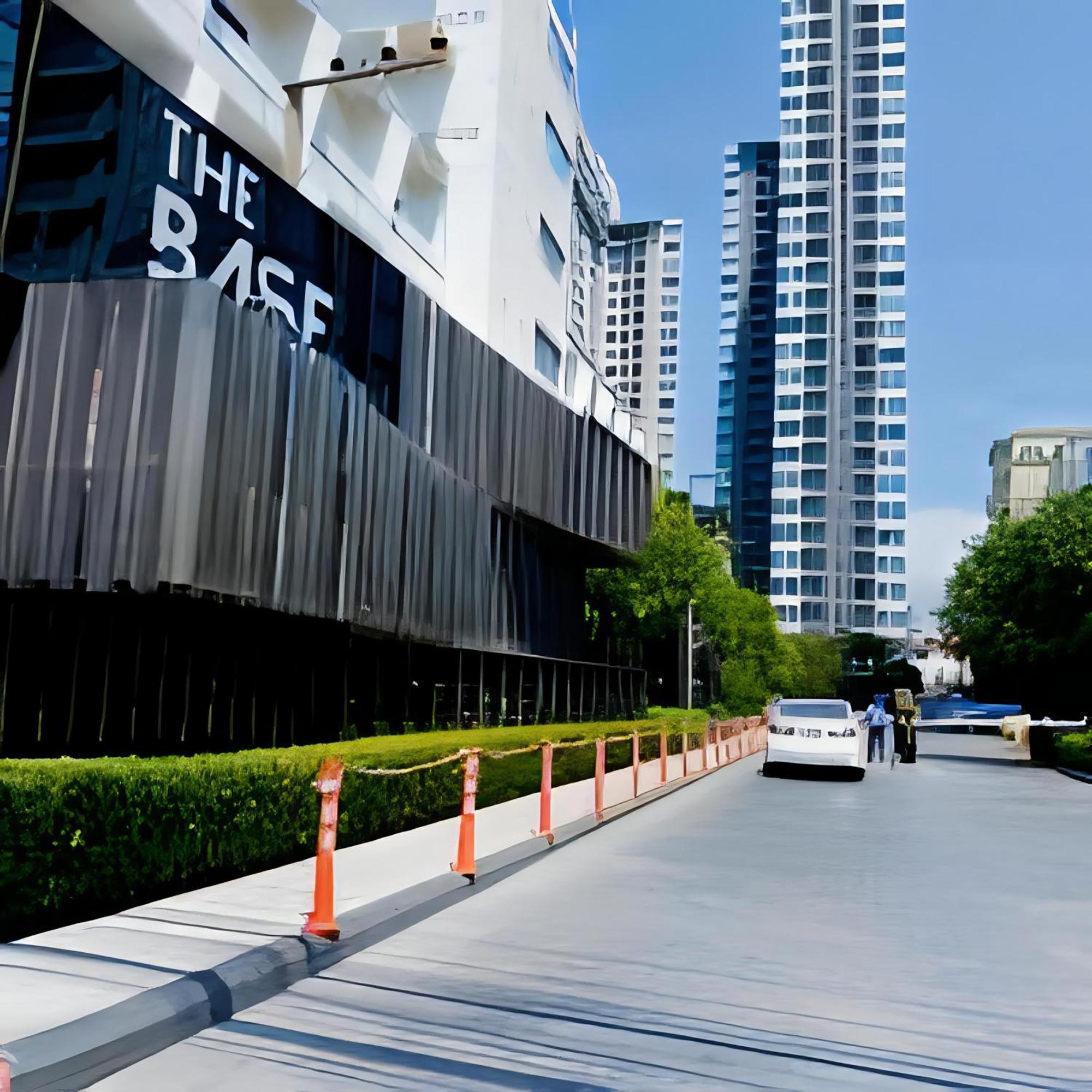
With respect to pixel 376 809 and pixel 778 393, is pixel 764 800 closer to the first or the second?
pixel 376 809

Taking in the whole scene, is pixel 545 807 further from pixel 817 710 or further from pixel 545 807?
pixel 817 710

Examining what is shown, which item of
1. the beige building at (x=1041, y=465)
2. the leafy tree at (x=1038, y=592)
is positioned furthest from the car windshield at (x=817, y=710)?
the beige building at (x=1041, y=465)

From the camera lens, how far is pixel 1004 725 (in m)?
79.6

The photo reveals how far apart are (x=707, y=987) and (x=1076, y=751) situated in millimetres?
32222

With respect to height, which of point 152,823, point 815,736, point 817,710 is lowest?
point 152,823

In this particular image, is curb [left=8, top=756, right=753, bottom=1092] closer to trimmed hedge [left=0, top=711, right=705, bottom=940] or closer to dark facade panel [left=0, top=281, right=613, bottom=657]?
trimmed hedge [left=0, top=711, right=705, bottom=940]

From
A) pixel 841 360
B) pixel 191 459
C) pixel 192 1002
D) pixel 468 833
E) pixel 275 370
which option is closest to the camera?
pixel 192 1002

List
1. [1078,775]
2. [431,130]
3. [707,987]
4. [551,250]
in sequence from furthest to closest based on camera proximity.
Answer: [551,250], [431,130], [1078,775], [707,987]

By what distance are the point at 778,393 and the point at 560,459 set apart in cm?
11689

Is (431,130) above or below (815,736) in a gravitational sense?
A: above

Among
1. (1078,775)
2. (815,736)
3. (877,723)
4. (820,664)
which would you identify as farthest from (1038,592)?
(820,664)

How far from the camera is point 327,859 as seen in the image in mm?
8672

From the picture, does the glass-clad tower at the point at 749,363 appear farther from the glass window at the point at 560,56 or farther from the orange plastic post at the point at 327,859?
the orange plastic post at the point at 327,859

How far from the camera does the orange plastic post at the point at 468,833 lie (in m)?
12.0
